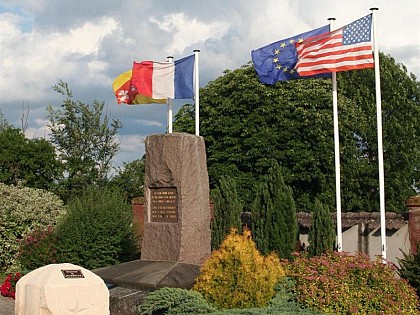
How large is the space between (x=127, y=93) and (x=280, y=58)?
14.3 ft

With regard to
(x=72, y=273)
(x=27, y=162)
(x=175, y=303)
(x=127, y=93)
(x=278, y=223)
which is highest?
(x=127, y=93)

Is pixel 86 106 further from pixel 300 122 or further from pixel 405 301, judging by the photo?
pixel 405 301

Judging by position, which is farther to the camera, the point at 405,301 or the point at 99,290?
the point at 405,301

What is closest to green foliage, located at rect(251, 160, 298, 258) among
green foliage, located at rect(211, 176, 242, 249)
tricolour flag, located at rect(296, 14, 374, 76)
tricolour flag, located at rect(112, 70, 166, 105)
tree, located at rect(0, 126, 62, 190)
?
green foliage, located at rect(211, 176, 242, 249)

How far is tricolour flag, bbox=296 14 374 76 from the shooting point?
12.3 meters

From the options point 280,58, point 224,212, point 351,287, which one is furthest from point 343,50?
point 351,287

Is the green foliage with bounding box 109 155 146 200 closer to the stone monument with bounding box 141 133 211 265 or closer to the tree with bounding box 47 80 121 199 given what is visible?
the tree with bounding box 47 80 121 199

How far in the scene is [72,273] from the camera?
7.52m

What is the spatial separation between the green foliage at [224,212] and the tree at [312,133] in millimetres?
10581

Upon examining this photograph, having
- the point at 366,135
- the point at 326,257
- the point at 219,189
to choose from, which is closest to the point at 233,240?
the point at 326,257

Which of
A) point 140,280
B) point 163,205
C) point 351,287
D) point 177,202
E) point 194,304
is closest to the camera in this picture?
point 194,304

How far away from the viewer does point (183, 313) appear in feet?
27.7

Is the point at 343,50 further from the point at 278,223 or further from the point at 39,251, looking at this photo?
the point at 39,251

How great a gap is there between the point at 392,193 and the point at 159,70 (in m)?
14.9
